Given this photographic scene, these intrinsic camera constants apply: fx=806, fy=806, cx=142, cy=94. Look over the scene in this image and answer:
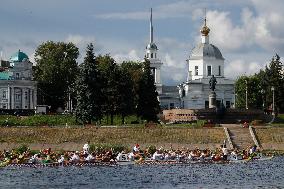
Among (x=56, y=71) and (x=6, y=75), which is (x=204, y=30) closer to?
(x=56, y=71)

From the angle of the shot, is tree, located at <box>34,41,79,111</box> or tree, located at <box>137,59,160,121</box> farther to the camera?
tree, located at <box>34,41,79,111</box>

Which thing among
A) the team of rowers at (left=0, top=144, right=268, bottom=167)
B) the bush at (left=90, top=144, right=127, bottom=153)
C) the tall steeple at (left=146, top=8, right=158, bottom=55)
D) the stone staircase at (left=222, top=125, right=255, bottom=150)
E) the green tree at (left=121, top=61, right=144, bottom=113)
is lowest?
the team of rowers at (left=0, top=144, right=268, bottom=167)

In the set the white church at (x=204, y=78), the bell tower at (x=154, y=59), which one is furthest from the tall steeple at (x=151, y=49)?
the white church at (x=204, y=78)

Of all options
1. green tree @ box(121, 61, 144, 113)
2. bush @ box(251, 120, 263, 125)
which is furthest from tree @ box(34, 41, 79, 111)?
bush @ box(251, 120, 263, 125)

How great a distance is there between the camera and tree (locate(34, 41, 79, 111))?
4759 inches

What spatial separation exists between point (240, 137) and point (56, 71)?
53624mm

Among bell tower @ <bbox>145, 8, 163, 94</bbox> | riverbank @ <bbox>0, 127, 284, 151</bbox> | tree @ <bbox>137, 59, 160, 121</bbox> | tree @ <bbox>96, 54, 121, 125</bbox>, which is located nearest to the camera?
riverbank @ <bbox>0, 127, 284, 151</bbox>

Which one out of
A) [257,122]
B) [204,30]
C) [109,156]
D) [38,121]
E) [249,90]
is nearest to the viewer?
[109,156]

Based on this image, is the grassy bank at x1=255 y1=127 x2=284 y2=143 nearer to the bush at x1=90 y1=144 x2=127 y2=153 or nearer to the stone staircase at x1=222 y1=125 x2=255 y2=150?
the stone staircase at x1=222 y1=125 x2=255 y2=150

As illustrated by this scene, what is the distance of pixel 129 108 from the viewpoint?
302ft

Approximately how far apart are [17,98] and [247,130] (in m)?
56.0

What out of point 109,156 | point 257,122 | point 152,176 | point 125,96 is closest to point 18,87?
point 125,96

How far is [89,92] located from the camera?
82.9 m

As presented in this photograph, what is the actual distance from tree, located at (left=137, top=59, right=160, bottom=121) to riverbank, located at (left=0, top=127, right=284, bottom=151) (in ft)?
61.9
